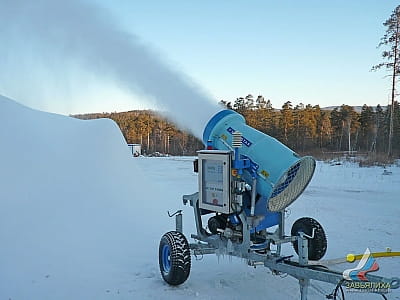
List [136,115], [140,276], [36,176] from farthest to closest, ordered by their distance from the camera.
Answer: [136,115] → [36,176] → [140,276]

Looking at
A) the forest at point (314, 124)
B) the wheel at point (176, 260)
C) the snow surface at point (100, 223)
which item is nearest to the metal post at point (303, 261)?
the snow surface at point (100, 223)

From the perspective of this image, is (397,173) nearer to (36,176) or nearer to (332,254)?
(332,254)

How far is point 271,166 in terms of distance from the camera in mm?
4445

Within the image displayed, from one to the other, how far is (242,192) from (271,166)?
0.47m

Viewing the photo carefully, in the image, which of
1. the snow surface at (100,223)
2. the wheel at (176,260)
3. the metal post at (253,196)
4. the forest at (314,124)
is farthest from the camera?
the forest at (314,124)

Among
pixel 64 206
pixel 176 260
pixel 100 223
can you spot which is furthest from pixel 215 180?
pixel 64 206

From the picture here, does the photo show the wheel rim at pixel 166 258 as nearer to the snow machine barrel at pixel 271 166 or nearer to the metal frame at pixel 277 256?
the metal frame at pixel 277 256

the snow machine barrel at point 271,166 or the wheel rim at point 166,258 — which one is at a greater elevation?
the snow machine barrel at point 271,166

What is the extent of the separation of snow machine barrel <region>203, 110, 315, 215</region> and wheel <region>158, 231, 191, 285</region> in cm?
99

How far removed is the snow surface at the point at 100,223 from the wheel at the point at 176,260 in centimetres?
14

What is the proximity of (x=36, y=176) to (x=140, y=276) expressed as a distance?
13.2 feet

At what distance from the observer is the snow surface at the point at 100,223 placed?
16.1 feet

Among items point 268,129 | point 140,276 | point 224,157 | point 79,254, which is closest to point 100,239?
point 79,254

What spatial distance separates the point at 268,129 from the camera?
52781mm
